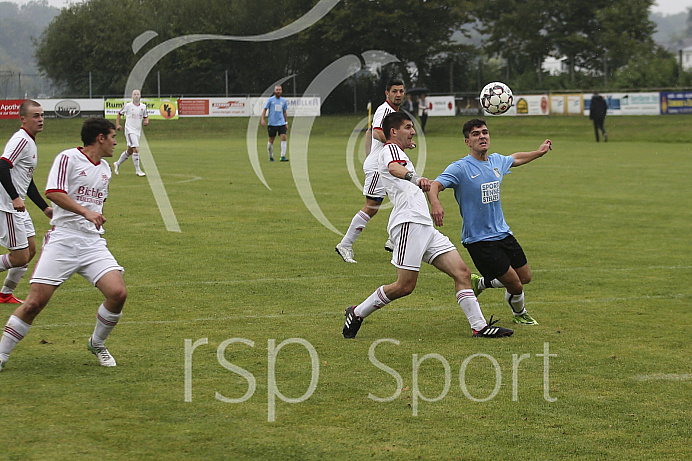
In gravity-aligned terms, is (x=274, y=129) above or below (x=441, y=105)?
below

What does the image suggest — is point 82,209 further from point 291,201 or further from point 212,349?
point 291,201

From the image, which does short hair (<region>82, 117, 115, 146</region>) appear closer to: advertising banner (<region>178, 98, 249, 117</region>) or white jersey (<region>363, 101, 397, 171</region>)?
white jersey (<region>363, 101, 397, 171</region>)

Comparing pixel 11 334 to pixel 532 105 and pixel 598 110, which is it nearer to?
pixel 598 110

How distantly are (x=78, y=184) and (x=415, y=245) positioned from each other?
114 inches

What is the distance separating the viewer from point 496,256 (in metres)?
7.93

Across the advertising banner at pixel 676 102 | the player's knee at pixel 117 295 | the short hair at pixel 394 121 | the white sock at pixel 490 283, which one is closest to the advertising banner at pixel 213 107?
the advertising banner at pixel 676 102

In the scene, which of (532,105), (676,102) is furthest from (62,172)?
(532,105)

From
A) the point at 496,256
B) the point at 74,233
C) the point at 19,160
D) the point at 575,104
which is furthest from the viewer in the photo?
the point at 575,104

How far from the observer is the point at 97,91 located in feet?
182

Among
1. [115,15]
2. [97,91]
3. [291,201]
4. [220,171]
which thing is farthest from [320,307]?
[115,15]

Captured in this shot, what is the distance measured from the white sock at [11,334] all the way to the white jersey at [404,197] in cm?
317

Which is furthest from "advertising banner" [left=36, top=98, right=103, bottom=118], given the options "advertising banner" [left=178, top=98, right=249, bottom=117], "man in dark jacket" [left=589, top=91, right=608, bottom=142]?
"man in dark jacket" [left=589, top=91, right=608, bottom=142]

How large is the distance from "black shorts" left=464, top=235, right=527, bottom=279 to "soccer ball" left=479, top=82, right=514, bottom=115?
235cm

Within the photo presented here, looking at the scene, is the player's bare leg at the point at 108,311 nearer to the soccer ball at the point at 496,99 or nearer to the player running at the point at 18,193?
the player running at the point at 18,193
